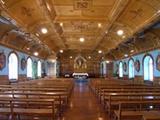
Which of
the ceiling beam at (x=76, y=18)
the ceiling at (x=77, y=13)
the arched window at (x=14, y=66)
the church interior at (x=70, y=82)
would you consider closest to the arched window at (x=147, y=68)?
the church interior at (x=70, y=82)

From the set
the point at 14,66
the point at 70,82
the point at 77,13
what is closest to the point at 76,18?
the point at 77,13

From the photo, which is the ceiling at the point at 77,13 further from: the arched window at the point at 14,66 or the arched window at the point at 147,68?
the arched window at the point at 147,68

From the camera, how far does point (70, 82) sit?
768 inches

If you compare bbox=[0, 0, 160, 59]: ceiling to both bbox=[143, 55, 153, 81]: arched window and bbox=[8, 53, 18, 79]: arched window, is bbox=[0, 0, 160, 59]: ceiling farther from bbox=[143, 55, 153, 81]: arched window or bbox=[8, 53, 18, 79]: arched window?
bbox=[143, 55, 153, 81]: arched window

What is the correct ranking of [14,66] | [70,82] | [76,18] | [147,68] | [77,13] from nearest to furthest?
1. [77,13]
2. [76,18]
3. [70,82]
4. [14,66]
5. [147,68]

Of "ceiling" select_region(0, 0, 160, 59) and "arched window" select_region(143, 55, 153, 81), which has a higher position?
"ceiling" select_region(0, 0, 160, 59)

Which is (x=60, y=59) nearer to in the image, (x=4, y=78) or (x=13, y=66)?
(x=13, y=66)

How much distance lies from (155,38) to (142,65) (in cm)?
516

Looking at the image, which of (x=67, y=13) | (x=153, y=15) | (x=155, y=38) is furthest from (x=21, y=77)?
(x=153, y=15)

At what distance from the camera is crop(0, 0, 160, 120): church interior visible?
26.9ft

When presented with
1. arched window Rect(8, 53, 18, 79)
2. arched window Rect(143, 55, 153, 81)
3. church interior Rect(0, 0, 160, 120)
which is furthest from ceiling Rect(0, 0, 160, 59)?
arched window Rect(143, 55, 153, 81)

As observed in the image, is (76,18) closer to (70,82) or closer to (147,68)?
(70,82)

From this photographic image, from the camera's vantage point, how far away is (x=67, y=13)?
45.3 ft

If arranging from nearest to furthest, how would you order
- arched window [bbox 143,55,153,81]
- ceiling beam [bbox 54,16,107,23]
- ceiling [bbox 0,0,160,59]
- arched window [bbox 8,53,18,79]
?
1. ceiling [bbox 0,0,160,59]
2. ceiling beam [bbox 54,16,107,23]
3. arched window [bbox 8,53,18,79]
4. arched window [bbox 143,55,153,81]
